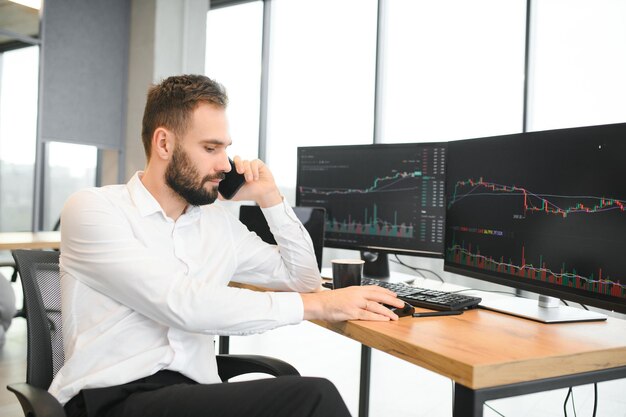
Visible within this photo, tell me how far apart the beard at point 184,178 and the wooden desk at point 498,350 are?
19.3 inches

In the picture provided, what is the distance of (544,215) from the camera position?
1.48 m

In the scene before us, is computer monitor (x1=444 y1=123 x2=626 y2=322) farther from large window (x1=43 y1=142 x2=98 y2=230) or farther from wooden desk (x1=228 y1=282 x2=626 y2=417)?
large window (x1=43 y1=142 x2=98 y2=230)

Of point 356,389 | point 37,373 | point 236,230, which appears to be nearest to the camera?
point 37,373

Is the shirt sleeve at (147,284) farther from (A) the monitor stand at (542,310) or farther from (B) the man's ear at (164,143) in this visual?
(A) the monitor stand at (542,310)

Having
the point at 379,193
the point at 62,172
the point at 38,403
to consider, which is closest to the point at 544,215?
the point at 379,193

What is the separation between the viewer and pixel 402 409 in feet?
8.66

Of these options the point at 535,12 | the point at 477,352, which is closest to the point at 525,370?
the point at 477,352

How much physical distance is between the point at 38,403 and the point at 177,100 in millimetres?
797

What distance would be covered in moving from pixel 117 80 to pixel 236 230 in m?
4.60

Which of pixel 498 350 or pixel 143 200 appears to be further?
pixel 143 200

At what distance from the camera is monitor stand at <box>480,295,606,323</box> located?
1.43 meters

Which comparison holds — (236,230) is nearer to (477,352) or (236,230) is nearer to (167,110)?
(167,110)

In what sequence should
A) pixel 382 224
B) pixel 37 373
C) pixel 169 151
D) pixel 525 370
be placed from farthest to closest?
pixel 382 224, pixel 169 151, pixel 37 373, pixel 525 370

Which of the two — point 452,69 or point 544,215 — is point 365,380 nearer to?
point 544,215
